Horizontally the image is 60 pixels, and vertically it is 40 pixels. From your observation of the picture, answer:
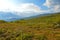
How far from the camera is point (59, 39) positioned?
59.3 ft

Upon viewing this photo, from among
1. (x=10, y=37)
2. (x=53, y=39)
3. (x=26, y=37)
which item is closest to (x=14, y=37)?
(x=10, y=37)

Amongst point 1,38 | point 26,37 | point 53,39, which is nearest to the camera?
point 26,37

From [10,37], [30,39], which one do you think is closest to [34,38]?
[30,39]

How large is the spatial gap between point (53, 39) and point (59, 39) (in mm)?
712

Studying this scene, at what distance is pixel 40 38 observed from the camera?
1504 centimetres

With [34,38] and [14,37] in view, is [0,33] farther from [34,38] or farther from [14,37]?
[34,38]

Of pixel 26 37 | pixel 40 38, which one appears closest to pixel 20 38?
pixel 26 37

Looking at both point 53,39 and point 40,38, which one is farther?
point 53,39

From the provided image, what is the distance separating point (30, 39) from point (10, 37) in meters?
1.91

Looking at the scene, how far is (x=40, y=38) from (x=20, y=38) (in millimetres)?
1554

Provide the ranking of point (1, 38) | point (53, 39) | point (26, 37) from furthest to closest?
1. point (53, 39)
2. point (1, 38)
3. point (26, 37)

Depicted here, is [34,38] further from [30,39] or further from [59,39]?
[59,39]

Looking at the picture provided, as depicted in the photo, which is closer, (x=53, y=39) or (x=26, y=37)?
(x=26, y=37)

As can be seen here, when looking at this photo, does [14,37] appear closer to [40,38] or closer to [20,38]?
[20,38]
